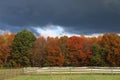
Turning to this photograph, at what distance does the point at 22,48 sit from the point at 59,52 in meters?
11.1

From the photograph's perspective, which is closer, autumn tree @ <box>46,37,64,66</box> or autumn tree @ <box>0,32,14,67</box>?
autumn tree @ <box>46,37,64,66</box>

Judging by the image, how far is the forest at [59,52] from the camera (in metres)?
88.4

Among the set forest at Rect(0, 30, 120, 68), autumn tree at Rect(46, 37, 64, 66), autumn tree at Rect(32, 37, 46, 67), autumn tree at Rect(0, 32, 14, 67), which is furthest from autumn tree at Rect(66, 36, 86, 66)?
autumn tree at Rect(0, 32, 14, 67)

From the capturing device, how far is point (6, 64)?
301 feet

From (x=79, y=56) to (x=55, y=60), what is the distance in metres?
6.96

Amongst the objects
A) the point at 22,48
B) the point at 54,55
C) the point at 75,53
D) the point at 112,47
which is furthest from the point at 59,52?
the point at 112,47

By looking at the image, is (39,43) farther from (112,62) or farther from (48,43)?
(112,62)

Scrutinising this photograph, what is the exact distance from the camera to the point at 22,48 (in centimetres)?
9331

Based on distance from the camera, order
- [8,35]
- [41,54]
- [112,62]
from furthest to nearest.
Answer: [8,35] < [41,54] < [112,62]

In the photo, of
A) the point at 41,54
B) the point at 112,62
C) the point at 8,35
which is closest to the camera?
the point at 112,62

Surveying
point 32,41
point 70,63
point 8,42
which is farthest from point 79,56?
point 8,42

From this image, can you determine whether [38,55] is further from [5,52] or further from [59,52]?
[5,52]

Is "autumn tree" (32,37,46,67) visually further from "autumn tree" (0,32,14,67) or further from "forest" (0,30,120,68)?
"autumn tree" (0,32,14,67)

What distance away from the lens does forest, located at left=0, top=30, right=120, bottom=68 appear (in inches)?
3482
